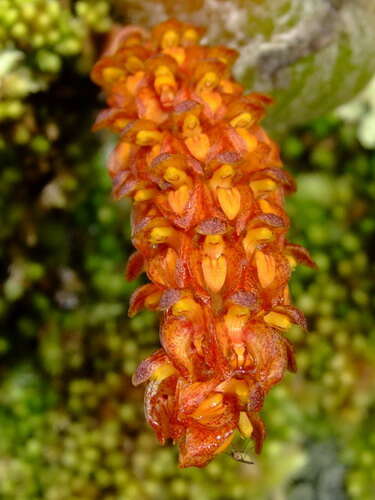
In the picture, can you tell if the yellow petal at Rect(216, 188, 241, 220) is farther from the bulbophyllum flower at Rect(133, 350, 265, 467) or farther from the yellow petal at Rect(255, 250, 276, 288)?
the bulbophyllum flower at Rect(133, 350, 265, 467)

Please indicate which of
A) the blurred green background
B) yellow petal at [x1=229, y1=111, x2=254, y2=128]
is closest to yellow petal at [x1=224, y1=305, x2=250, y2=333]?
yellow petal at [x1=229, y1=111, x2=254, y2=128]

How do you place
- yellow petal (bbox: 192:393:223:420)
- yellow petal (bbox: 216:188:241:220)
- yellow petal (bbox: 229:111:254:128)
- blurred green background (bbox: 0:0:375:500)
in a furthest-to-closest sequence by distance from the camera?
blurred green background (bbox: 0:0:375:500) < yellow petal (bbox: 229:111:254:128) < yellow petal (bbox: 216:188:241:220) < yellow petal (bbox: 192:393:223:420)

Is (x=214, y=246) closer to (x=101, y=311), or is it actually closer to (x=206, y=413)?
(x=206, y=413)

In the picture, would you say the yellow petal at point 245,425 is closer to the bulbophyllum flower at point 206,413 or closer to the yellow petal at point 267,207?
the bulbophyllum flower at point 206,413

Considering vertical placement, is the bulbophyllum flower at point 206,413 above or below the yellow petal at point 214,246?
below

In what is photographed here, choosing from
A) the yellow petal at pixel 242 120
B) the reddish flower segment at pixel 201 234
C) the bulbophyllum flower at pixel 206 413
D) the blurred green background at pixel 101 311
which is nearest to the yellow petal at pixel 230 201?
the reddish flower segment at pixel 201 234

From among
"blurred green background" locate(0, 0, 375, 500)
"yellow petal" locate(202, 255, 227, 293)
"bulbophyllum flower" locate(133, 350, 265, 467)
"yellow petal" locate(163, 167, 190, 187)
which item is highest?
"yellow petal" locate(163, 167, 190, 187)

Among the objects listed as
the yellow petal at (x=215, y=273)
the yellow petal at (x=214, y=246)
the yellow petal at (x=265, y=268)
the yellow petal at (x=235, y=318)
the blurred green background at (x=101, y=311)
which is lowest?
the blurred green background at (x=101, y=311)

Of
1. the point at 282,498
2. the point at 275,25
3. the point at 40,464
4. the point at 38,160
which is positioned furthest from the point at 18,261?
the point at 282,498

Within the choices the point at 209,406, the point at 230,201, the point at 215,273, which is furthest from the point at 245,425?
the point at 230,201
